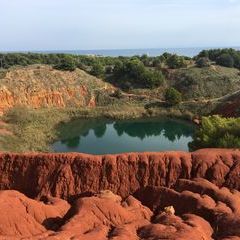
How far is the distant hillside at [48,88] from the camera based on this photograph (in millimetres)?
70000

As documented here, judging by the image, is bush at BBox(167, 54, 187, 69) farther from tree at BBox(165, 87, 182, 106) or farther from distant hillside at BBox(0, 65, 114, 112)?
tree at BBox(165, 87, 182, 106)

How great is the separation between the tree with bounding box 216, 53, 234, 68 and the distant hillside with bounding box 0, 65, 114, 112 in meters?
24.2

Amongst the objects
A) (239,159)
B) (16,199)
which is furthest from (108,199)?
(239,159)

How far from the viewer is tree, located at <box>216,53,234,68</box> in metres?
90.7

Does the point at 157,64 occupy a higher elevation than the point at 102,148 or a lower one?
higher

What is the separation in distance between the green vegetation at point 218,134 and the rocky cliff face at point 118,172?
504 centimetres

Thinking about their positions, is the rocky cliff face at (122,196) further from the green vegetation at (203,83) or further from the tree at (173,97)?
the green vegetation at (203,83)

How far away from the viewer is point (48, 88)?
74.1m

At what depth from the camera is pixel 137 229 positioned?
27844 millimetres

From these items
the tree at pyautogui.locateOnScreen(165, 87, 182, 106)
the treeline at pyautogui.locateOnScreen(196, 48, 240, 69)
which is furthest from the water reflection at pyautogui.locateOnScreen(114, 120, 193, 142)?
the treeline at pyautogui.locateOnScreen(196, 48, 240, 69)

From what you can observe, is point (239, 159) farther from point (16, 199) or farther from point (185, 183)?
point (16, 199)

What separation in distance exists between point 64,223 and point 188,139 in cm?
3388

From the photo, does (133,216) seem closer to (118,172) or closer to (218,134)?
(118,172)

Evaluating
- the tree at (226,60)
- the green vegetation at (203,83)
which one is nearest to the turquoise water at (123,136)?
the green vegetation at (203,83)
